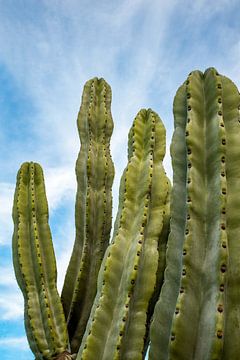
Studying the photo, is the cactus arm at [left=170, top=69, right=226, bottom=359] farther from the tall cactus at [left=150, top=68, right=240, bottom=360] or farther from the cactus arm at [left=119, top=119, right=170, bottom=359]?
the cactus arm at [left=119, top=119, right=170, bottom=359]

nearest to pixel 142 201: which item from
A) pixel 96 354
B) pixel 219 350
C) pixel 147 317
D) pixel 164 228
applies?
pixel 164 228

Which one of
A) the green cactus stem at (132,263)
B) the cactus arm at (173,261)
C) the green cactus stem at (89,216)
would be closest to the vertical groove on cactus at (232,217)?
the cactus arm at (173,261)

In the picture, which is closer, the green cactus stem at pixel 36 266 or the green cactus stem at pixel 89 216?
the green cactus stem at pixel 36 266

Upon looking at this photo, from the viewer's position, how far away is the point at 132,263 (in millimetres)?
3957

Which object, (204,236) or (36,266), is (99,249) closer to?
(36,266)

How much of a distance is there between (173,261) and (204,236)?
0.26 meters

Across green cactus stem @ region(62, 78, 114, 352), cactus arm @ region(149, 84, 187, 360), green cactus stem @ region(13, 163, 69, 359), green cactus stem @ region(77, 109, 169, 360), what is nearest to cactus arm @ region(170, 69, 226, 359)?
cactus arm @ region(149, 84, 187, 360)

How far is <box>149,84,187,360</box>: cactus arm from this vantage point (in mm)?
3295

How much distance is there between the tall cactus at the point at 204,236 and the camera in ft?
10.1

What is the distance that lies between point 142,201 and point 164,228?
295 millimetres

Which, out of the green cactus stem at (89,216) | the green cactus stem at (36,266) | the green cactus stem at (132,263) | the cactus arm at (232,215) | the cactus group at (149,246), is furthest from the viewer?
the green cactus stem at (89,216)

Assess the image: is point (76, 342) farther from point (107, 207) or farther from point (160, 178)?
point (160, 178)

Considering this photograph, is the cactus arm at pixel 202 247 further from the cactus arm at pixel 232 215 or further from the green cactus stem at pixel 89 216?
the green cactus stem at pixel 89 216

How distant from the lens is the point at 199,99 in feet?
13.1
